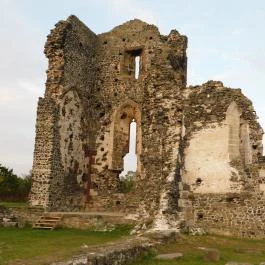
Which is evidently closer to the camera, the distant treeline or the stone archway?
the stone archway

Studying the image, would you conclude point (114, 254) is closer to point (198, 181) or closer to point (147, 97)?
point (198, 181)

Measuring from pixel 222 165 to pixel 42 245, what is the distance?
6.57m

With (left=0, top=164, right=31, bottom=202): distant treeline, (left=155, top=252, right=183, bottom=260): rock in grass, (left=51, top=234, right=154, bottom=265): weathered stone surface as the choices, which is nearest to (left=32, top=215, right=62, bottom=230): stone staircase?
(left=51, top=234, right=154, bottom=265): weathered stone surface

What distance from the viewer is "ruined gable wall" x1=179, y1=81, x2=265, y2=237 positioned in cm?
1408

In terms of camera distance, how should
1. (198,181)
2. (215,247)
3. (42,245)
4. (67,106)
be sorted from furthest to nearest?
(67,106) < (198,181) < (215,247) < (42,245)

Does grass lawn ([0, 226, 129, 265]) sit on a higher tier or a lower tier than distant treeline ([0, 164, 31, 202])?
lower

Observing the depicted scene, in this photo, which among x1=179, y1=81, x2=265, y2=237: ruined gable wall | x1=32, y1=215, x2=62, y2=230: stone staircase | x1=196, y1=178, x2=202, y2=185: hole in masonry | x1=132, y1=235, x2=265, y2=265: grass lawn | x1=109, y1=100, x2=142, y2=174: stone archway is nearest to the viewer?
x1=132, y1=235, x2=265, y2=265: grass lawn

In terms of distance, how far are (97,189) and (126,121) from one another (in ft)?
11.5

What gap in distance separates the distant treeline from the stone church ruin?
34.2 ft

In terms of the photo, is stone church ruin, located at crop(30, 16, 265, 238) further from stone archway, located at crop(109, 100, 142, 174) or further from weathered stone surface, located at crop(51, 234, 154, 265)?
weathered stone surface, located at crop(51, 234, 154, 265)

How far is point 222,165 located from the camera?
1459cm

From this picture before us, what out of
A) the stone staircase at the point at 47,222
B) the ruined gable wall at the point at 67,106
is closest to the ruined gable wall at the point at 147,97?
the ruined gable wall at the point at 67,106

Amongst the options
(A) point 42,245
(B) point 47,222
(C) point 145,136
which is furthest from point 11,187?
(A) point 42,245

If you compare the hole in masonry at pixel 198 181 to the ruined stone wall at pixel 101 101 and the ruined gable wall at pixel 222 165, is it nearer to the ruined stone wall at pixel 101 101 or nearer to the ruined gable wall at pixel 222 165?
the ruined gable wall at pixel 222 165
